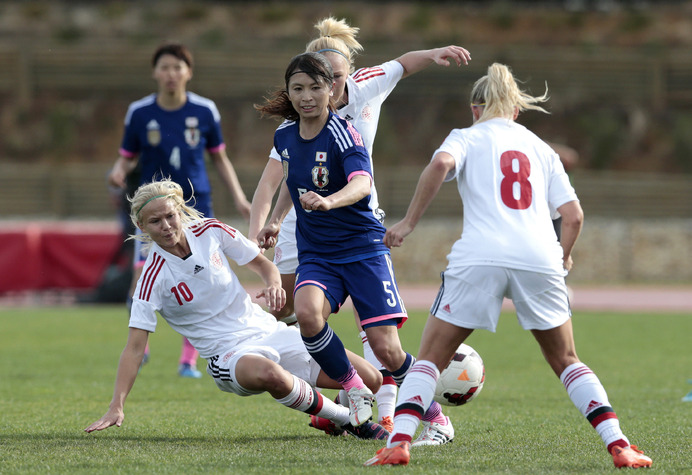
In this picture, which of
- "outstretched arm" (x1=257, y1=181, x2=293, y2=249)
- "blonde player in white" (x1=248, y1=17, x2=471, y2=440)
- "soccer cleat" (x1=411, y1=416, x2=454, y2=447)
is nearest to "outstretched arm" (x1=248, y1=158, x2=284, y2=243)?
"blonde player in white" (x1=248, y1=17, x2=471, y2=440)

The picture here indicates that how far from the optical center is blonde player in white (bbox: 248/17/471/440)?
515 cm

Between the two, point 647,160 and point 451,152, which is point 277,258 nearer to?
Result: point 451,152

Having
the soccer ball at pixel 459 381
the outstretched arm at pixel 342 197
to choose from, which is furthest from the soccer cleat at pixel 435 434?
the outstretched arm at pixel 342 197

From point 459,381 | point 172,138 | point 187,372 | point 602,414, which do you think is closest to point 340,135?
point 459,381

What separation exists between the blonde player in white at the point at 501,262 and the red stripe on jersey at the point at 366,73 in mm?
1196

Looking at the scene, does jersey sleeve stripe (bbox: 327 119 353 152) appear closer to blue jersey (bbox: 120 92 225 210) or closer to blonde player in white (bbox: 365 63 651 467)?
blonde player in white (bbox: 365 63 651 467)

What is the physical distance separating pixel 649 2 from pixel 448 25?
8.03 meters

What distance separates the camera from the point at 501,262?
159 inches

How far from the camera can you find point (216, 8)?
35.9 metres

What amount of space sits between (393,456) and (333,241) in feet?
3.88

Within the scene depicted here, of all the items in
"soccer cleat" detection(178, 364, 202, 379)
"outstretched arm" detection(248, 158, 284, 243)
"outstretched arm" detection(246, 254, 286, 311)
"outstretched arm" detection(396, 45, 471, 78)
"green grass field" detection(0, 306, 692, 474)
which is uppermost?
"outstretched arm" detection(396, 45, 471, 78)

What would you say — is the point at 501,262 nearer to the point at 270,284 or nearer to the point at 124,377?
the point at 270,284

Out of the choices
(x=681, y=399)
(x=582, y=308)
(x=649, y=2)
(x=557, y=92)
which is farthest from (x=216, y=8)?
(x=681, y=399)

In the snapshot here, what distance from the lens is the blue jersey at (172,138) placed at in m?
7.32
